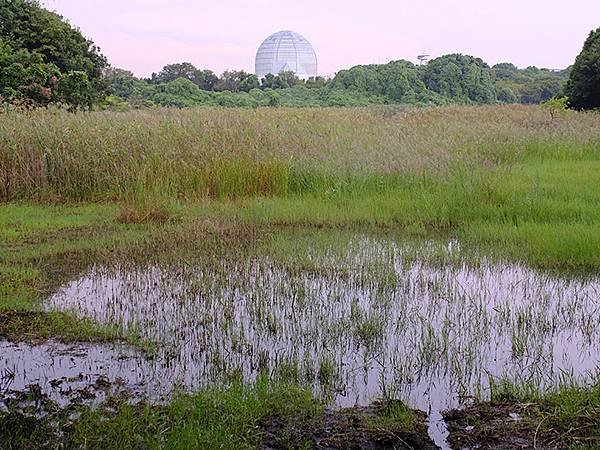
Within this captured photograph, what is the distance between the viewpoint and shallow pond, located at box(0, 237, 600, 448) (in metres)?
4.30

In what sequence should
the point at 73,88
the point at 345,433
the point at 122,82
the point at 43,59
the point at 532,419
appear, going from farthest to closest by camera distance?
the point at 122,82 → the point at 43,59 → the point at 73,88 → the point at 532,419 → the point at 345,433

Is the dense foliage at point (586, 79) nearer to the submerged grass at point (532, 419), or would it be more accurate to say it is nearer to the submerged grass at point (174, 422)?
the submerged grass at point (532, 419)

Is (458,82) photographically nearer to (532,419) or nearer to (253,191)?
(253,191)

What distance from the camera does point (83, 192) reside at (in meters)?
10.7

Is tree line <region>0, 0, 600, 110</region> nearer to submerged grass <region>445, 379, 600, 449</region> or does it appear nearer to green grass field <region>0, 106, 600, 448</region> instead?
green grass field <region>0, 106, 600, 448</region>

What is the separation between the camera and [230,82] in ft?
142

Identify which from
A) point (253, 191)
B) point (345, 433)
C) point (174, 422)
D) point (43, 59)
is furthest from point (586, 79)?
point (174, 422)

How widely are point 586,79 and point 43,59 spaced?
62.4 feet

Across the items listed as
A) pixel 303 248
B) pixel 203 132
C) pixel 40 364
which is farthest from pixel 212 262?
pixel 203 132

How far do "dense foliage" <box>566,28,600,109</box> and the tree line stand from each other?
35 millimetres

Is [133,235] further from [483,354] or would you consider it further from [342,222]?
[483,354]

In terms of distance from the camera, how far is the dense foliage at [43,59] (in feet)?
64.3

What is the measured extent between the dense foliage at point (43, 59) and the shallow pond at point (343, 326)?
567 inches

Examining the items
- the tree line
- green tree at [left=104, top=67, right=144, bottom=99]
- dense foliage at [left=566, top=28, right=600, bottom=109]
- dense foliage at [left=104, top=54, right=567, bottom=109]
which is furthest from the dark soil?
dense foliage at [left=104, top=54, right=567, bottom=109]
